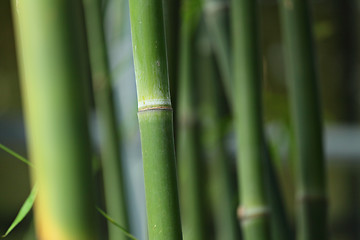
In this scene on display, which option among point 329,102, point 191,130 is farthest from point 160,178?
point 329,102

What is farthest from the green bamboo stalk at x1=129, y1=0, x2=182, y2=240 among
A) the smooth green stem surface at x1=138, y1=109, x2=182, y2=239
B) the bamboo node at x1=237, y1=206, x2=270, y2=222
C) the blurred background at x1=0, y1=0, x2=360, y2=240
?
the blurred background at x1=0, y1=0, x2=360, y2=240

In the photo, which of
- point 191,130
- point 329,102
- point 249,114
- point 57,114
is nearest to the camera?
point 57,114

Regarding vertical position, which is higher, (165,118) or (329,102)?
(165,118)

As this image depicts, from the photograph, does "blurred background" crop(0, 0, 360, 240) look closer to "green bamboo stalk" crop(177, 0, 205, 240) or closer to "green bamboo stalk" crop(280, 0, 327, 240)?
"green bamboo stalk" crop(177, 0, 205, 240)

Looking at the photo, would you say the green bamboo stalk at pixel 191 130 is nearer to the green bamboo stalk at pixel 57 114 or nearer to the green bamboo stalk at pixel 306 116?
the green bamboo stalk at pixel 306 116

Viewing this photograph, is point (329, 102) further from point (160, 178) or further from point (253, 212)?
point (160, 178)

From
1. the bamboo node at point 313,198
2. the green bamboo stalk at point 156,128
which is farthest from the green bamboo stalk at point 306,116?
the green bamboo stalk at point 156,128
